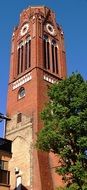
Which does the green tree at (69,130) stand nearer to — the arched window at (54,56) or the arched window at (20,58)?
the arched window at (54,56)

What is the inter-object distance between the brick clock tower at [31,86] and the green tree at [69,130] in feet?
22.9

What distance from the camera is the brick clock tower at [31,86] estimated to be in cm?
2839

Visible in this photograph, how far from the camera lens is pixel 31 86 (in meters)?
33.5

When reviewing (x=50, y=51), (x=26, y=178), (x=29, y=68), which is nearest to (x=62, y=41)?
(x=50, y=51)

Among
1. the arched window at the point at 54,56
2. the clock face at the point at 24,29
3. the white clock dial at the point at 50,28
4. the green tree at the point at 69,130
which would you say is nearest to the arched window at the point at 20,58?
the clock face at the point at 24,29

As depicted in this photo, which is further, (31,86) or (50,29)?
(50,29)

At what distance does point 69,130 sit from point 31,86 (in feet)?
44.5

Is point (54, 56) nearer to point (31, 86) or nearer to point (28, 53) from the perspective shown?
point (28, 53)

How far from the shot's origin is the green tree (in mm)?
19812

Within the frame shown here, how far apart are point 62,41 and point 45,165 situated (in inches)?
763

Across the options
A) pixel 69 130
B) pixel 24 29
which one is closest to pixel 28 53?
pixel 24 29

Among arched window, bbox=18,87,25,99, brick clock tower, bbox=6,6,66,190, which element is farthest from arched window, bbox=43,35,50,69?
arched window, bbox=18,87,25,99

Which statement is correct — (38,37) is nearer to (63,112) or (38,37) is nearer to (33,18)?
(33,18)

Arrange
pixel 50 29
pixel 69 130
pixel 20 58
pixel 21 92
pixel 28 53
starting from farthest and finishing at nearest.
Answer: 1. pixel 50 29
2. pixel 20 58
3. pixel 28 53
4. pixel 21 92
5. pixel 69 130
